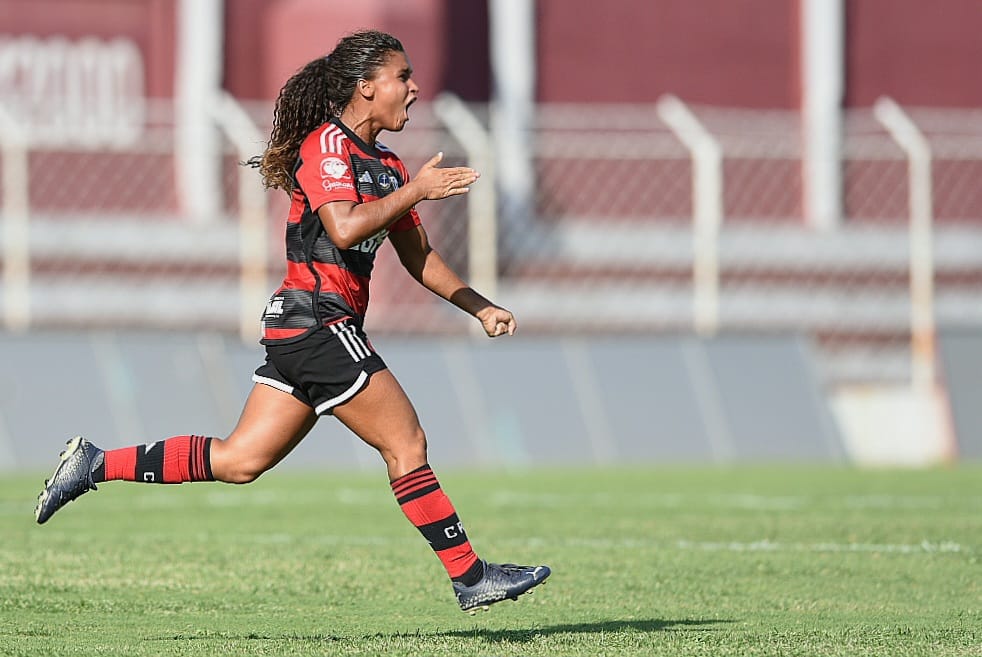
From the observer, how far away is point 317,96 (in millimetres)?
6793

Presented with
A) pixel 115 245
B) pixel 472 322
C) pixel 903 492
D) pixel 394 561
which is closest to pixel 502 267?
pixel 472 322

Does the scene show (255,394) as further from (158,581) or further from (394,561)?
(394,561)

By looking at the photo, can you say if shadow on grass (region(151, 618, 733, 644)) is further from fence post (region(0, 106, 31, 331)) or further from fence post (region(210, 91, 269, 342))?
fence post (region(0, 106, 31, 331))

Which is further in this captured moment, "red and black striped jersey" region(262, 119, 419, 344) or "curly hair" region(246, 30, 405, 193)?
"curly hair" region(246, 30, 405, 193)

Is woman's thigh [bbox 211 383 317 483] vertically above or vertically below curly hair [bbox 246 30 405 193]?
below

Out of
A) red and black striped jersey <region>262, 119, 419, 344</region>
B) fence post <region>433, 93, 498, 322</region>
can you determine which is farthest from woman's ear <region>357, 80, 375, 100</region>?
fence post <region>433, 93, 498, 322</region>

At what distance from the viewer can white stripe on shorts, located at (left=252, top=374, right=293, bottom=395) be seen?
6.65m

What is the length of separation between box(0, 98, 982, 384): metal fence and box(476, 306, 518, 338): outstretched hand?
11.1 meters

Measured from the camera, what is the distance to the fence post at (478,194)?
18.1 meters

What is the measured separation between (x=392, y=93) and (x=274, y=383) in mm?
989

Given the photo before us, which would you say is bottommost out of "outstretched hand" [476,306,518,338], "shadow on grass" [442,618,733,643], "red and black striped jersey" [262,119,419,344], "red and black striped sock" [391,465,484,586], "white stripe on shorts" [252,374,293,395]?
"shadow on grass" [442,618,733,643]

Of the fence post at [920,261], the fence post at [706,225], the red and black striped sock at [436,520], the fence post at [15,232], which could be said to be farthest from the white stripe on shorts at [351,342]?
the fence post at [920,261]

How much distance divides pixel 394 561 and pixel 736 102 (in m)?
15.6

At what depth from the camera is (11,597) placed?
7.39 m
